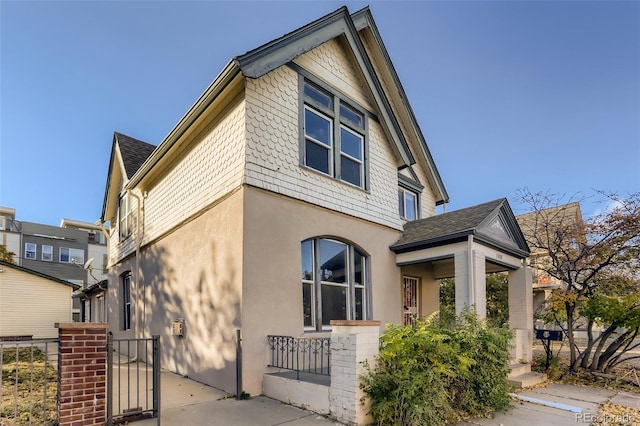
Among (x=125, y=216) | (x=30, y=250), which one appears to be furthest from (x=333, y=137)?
(x=30, y=250)

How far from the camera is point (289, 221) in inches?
303

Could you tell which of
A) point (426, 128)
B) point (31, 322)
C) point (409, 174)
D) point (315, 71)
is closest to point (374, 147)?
point (315, 71)

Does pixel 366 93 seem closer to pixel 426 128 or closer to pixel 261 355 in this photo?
pixel 426 128

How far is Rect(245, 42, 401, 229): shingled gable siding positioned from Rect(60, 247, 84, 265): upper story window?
129 ft

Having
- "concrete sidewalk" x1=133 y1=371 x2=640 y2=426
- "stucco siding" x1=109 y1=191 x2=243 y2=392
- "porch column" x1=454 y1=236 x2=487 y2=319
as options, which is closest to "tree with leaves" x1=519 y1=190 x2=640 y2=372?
"concrete sidewalk" x1=133 y1=371 x2=640 y2=426

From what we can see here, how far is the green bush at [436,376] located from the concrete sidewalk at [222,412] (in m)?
0.89

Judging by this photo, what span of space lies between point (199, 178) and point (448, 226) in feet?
20.1

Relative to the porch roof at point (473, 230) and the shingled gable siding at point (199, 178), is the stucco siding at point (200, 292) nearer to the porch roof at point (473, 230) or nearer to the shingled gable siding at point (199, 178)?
the shingled gable siding at point (199, 178)

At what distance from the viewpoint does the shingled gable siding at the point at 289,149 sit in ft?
24.1

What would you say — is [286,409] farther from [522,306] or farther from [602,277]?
[602,277]

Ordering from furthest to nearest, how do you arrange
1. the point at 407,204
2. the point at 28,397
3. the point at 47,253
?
the point at 47,253
the point at 407,204
the point at 28,397

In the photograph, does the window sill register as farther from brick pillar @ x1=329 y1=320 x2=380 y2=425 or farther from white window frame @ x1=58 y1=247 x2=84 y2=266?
white window frame @ x1=58 y1=247 x2=84 y2=266

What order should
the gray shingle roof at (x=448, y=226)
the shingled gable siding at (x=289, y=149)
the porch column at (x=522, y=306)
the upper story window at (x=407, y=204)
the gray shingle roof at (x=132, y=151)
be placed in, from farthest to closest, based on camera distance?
1. the gray shingle roof at (x=132, y=151)
2. the upper story window at (x=407, y=204)
3. the porch column at (x=522, y=306)
4. the gray shingle roof at (x=448, y=226)
5. the shingled gable siding at (x=289, y=149)

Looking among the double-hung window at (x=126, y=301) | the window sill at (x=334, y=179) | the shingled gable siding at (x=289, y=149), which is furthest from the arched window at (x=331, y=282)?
the double-hung window at (x=126, y=301)
